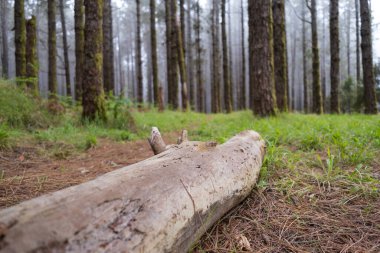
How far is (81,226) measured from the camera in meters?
0.86

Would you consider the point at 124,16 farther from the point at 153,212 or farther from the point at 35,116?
the point at 153,212

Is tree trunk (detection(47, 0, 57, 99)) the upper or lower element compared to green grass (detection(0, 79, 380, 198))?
upper

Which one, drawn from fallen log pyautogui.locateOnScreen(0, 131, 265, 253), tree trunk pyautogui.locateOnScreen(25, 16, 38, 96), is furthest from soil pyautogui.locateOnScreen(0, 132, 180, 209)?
tree trunk pyautogui.locateOnScreen(25, 16, 38, 96)

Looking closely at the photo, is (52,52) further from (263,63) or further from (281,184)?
(281,184)

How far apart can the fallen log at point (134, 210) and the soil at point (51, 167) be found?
1166 millimetres

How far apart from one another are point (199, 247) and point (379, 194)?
54.5 inches

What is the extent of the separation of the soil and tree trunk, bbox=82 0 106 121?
60.5 inches

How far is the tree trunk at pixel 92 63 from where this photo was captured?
216 inches

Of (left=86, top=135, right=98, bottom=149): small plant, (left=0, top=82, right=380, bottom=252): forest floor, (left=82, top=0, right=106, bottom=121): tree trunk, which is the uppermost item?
(left=82, top=0, right=106, bottom=121): tree trunk

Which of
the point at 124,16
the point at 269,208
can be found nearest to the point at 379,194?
the point at 269,208

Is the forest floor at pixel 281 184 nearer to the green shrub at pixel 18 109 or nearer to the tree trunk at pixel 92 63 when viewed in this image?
the green shrub at pixel 18 109

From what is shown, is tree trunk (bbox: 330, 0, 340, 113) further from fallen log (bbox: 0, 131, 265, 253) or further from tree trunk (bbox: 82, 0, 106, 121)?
fallen log (bbox: 0, 131, 265, 253)

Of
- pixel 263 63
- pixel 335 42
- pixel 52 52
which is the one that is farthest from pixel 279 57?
pixel 52 52

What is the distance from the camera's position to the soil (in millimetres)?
2129
